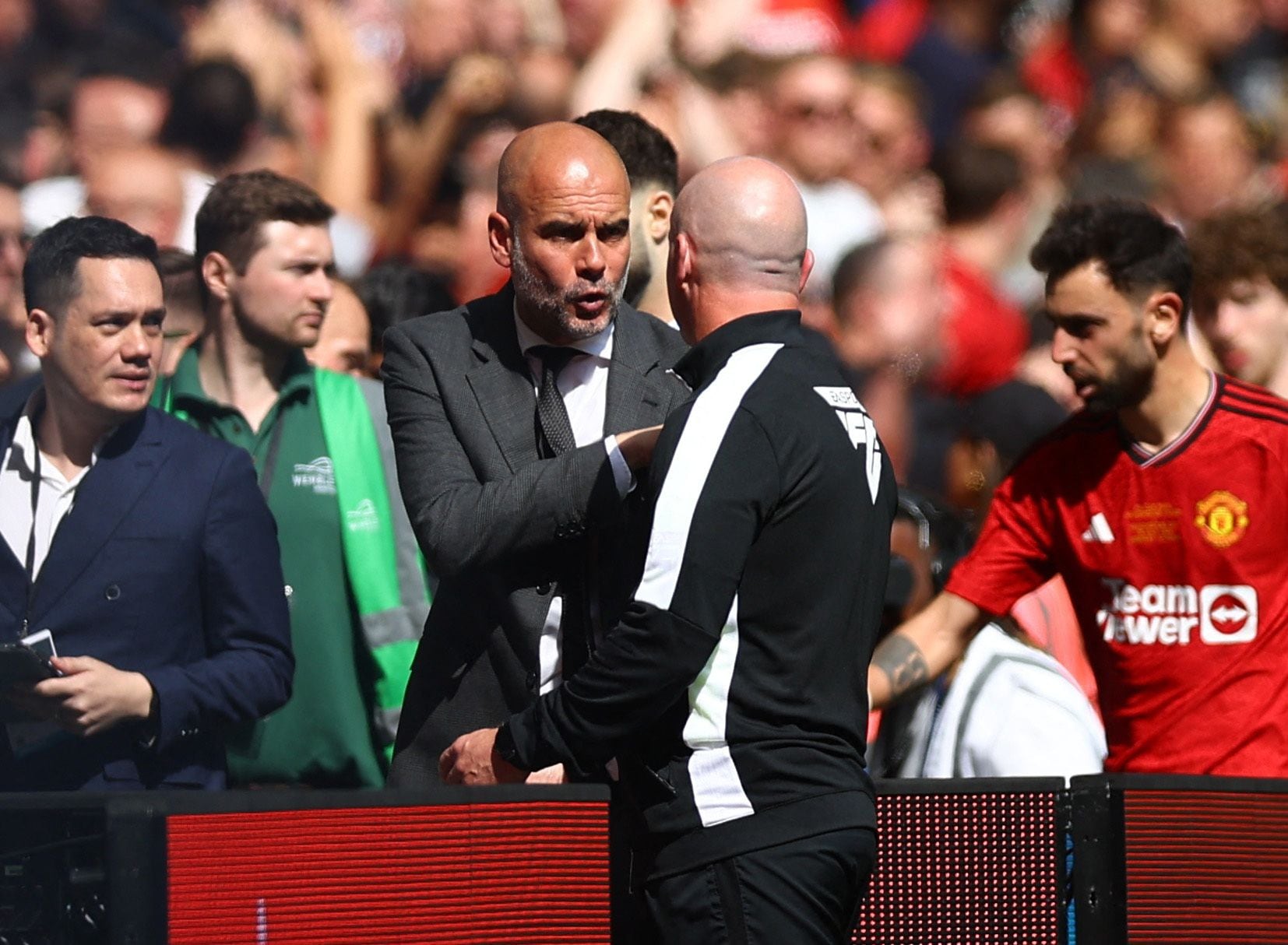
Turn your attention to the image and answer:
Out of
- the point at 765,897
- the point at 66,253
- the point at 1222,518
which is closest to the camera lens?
the point at 765,897

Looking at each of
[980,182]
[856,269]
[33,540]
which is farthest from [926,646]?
[980,182]

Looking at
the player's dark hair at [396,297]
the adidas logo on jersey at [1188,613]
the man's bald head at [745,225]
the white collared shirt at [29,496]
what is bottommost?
the adidas logo on jersey at [1188,613]

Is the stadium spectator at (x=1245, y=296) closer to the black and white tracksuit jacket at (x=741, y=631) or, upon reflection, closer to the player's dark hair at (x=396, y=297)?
the player's dark hair at (x=396, y=297)

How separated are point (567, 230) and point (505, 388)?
37 centimetres

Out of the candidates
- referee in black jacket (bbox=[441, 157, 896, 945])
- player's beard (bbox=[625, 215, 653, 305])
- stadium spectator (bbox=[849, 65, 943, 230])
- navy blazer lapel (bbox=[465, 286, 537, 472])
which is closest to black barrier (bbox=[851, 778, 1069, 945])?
referee in black jacket (bbox=[441, 157, 896, 945])

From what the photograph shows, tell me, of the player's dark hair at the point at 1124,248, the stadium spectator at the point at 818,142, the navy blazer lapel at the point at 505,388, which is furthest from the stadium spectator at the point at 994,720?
the stadium spectator at the point at 818,142

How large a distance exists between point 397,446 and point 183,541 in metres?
0.94

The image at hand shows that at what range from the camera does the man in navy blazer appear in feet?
16.1

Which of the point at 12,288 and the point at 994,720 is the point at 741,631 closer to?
the point at 994,720

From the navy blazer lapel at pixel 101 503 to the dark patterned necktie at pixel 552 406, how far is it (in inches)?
47.5

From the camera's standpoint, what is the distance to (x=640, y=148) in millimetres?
5797

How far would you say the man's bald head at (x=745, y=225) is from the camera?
403 cm

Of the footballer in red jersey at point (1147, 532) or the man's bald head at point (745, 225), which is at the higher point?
the man's bald head at point (745, 225)

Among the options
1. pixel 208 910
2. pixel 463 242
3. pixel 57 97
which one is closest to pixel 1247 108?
pixel 463 242
